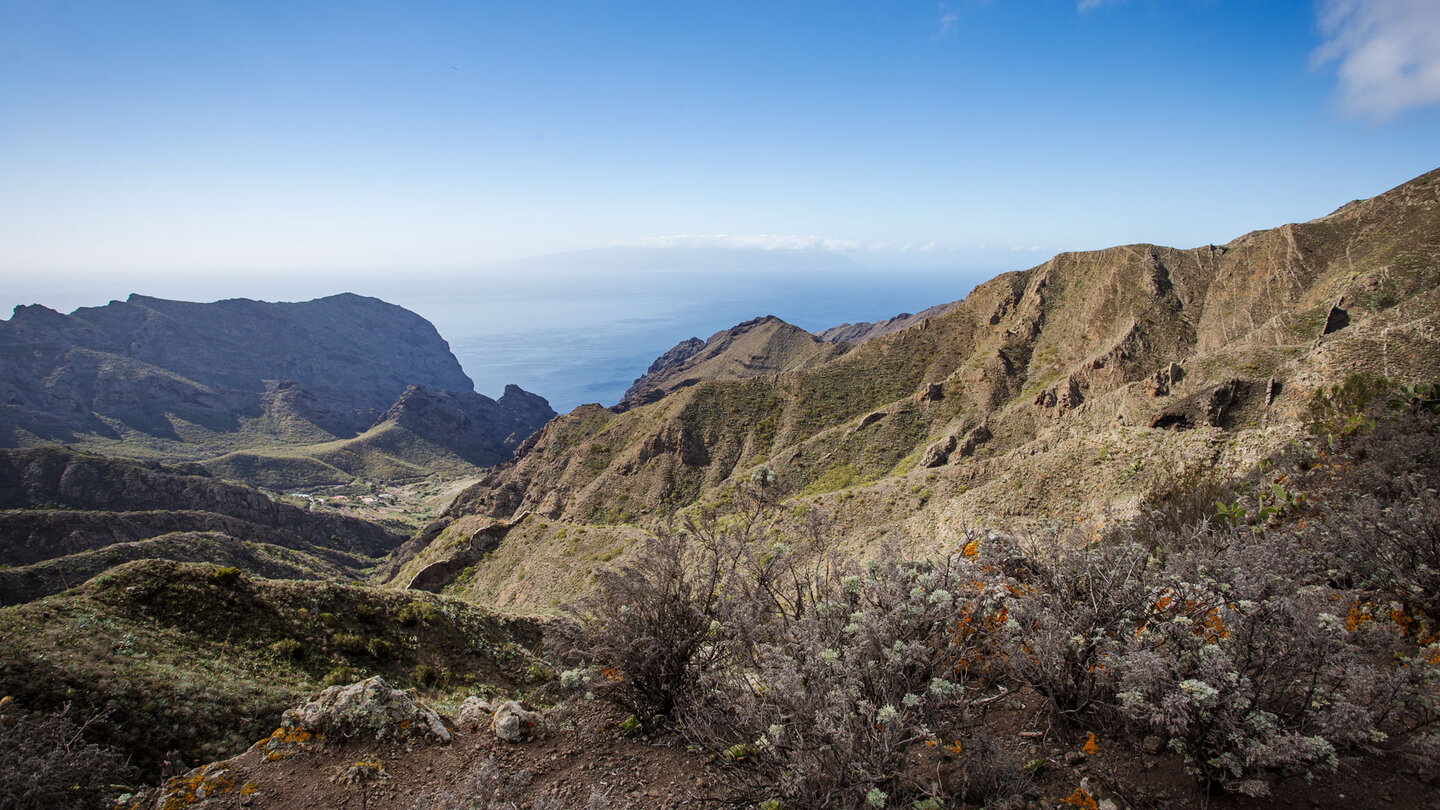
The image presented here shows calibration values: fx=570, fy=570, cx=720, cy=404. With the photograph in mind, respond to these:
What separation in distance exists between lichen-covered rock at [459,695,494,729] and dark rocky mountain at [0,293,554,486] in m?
118

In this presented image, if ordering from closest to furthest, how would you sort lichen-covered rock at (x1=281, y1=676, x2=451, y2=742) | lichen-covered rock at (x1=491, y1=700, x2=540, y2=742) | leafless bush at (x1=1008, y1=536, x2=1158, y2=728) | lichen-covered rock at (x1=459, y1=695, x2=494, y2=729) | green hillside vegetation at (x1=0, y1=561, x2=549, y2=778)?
leafless bush at (x1=1008, y1=536, x2=1158, y2=728) → lichen-covered rock at (x1=491, y1=700, x2=540, y2=742) → lichen-covered rock at (x1=281, y1=676, x2=451, y2=742) → lichen-covered rock at (x1=459, y1=695, x2=494, y2=729) → green hillside vegetation at (x1=0, y1=561, x2=549, y2=778)

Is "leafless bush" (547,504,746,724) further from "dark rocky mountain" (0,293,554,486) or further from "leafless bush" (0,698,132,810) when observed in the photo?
"dark rocky mountain" (0,293,554,486)

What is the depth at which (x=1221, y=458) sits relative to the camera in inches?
667

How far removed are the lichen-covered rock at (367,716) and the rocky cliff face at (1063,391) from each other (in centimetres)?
1794

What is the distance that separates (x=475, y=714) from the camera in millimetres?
7594

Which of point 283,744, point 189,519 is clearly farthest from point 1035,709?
point 189,519

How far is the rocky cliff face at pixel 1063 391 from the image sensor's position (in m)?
20.1

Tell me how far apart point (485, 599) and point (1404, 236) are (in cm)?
5425

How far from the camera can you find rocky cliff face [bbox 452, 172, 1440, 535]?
20.1m

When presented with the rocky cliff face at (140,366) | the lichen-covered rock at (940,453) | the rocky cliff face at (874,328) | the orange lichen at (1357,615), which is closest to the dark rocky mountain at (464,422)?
the rocky cliff face at (140,366)

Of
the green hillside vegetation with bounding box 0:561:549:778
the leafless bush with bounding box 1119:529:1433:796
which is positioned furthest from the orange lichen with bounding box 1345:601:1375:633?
the green hillside vegetation with bounding box 0:561:549:778

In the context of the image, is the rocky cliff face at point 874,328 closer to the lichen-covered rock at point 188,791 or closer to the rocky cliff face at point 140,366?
the rocky cliff face at point 140,366

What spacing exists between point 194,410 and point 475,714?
181824 millimetres

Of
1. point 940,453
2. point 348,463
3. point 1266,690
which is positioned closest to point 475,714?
point 1266,690
